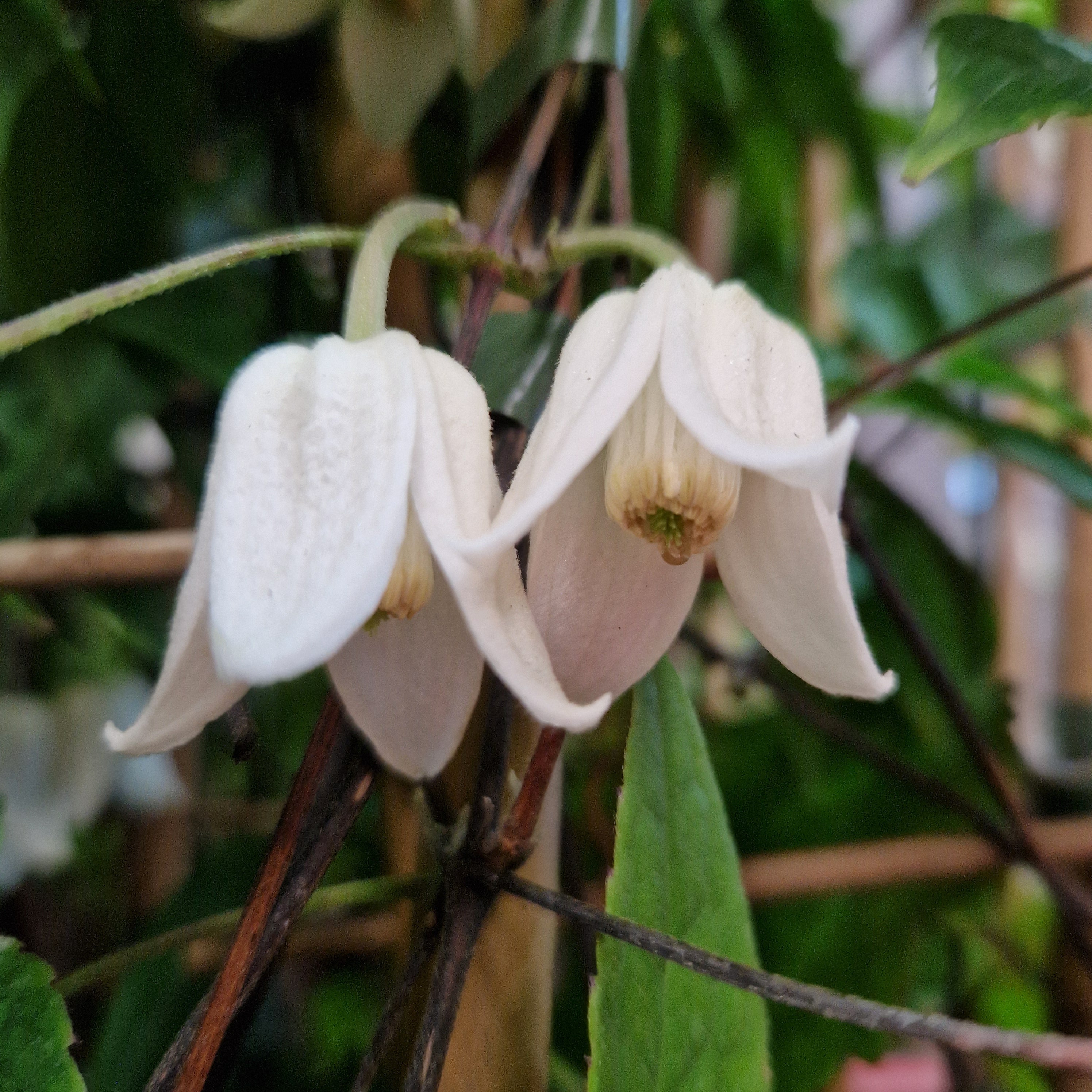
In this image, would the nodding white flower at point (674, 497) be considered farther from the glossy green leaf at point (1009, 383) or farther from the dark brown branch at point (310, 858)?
the glossy green leaf at point (1009, 383)

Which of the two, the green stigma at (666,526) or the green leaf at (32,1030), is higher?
the green stigma at (666,526)

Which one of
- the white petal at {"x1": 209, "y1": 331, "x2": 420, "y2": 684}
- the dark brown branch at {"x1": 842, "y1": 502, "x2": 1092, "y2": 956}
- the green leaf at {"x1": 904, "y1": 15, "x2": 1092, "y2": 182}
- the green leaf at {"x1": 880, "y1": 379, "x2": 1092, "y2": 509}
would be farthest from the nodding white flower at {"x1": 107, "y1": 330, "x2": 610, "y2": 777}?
the green leaf at {"x1": 880, "y1": 379, "x2": 1092, "y2": 509}

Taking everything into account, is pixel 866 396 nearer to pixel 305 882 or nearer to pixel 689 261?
pixel 689 261

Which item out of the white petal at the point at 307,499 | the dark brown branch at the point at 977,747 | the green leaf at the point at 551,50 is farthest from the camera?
the dark brown branch at the point at 977,747

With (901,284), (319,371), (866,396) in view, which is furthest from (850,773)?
(319,371)

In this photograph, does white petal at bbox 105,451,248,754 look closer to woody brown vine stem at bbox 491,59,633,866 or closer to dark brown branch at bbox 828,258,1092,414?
woody brown vine stem at bbox 491,59,633,866

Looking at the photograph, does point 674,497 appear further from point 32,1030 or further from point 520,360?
point 32,1030

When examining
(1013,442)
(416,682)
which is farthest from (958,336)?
(416,682)

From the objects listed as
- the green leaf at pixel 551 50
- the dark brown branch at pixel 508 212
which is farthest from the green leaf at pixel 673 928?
the green leaf at pixel 551 50
